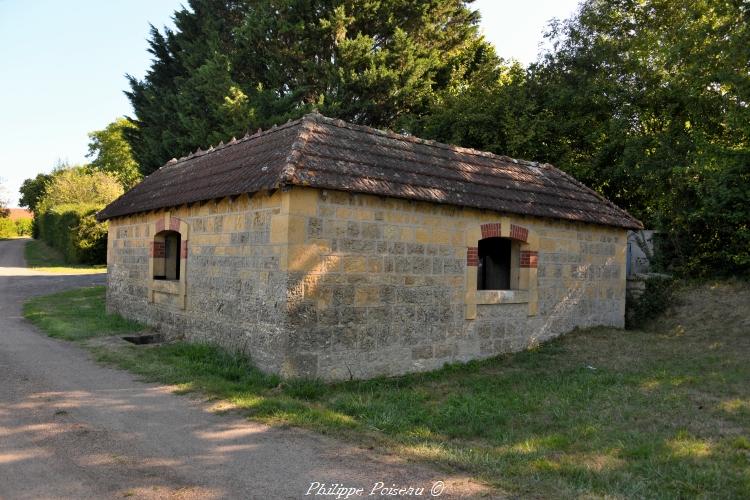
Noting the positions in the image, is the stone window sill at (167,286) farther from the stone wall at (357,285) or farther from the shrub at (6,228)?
the shrub at (6,228)

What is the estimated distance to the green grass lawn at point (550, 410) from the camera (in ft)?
14.8

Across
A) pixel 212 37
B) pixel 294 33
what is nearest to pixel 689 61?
pixel 294 33

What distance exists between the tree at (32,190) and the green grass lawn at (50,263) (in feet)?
84.1

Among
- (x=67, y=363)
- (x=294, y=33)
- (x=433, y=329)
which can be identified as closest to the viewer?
(x=67, y=363)

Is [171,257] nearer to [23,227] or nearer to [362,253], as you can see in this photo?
[362,253]

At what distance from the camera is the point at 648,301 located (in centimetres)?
1341

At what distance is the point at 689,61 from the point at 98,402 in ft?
49.1

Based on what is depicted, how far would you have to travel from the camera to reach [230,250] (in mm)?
8484

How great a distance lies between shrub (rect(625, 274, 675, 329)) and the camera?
43.8ft

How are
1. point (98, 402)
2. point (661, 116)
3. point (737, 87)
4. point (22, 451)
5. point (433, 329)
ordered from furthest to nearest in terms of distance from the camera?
point (661, 116) → point (737, 87) → point (433, 329) → point (98, 402) → point (22, 451)

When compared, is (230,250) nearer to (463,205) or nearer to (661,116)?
(463,205)

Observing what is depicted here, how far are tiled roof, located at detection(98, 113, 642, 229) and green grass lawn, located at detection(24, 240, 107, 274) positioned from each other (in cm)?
1632

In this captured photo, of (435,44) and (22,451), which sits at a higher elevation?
(435,44)

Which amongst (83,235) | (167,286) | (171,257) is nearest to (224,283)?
(167,286)
